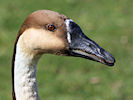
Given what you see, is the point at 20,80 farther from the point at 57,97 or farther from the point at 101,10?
the point at 101,10

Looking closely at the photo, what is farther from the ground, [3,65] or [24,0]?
[24,0]

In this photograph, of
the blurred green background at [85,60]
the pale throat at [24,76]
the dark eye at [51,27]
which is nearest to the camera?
the dark eye at [51,27]

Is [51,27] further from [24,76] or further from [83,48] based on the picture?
[24,76]

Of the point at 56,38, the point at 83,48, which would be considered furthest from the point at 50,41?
the point at 83,48

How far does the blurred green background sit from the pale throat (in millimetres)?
2670

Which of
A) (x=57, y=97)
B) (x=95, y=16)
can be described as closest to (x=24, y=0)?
(x=95, y=16)

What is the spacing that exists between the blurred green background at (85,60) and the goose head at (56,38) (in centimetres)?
292

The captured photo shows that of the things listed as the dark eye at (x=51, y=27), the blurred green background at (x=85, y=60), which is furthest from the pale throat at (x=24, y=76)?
the blurred green background at (x=85, y=60)

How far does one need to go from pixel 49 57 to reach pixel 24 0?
2444mm

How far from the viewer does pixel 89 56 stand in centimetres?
282

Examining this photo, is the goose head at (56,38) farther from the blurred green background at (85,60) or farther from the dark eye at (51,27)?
the blurred green background at (85,60)

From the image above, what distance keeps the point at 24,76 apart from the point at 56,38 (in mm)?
485

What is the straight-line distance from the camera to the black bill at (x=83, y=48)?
2811 mm

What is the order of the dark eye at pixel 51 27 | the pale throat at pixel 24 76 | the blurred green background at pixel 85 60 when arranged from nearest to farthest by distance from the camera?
the dark eye at pixel 51 27 → the pale throat at pixel 24 76 → the blurred green background at pixel 85 60
